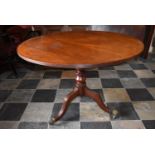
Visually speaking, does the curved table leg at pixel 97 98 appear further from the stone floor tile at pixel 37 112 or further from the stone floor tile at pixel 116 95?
the stone floor tile at pixel 37 112

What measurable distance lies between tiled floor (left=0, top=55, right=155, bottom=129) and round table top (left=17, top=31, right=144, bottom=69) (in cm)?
69

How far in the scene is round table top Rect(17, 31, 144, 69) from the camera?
1118 millimetres

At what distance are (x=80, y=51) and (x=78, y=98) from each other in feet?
2.75

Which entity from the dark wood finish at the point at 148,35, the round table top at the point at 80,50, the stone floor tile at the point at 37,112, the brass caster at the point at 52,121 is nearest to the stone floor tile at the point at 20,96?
the stone floor tile at the point at 37,112

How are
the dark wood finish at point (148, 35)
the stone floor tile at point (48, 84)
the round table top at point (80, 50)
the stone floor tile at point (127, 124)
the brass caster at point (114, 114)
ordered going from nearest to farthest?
the round table top at point (80, 50)
the stone floor tile at point (127, 124)
the brass caster at point (114, 114)
the stone floor tile at point (48, 84)
the dark wood finish at point (148, 35)

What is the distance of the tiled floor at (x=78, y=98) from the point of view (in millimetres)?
1675

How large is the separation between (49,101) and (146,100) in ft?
3.35

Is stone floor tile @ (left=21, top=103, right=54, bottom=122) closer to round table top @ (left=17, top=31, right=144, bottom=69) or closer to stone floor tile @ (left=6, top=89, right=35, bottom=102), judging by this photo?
stone floor tile @ (left=6, top=89, right=35, bottom=102)

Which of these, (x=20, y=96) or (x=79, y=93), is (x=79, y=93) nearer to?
(x=79, y=93)

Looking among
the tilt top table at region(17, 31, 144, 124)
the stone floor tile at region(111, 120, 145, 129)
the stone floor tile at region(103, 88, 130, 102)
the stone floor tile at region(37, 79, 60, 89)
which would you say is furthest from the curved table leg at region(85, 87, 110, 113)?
the stone floor tile at region(37, 79, 60, 89)

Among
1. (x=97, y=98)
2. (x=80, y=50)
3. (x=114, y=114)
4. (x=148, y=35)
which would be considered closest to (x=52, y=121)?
(x=97, y=98)
